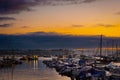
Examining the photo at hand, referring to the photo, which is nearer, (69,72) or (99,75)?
(99,75)

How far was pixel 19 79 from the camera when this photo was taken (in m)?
20.2

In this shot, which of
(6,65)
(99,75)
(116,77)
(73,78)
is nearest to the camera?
(116,77)

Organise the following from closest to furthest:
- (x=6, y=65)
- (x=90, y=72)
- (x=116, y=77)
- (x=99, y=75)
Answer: (x=116, y=77) → (x=99, y=75) → (x=90, y=72) → (x=6, y=65)

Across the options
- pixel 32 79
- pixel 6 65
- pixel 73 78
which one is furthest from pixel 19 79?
pixel 6 65

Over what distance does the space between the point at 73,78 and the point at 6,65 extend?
60.9 feet

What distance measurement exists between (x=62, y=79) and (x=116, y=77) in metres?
6.28

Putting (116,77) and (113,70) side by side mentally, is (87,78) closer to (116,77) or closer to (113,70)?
(116,77)

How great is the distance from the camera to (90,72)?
51.4 ft

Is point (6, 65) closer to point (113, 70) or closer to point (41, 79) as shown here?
point (41, 79)

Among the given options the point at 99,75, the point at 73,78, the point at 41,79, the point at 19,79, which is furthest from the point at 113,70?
the point at 19,79

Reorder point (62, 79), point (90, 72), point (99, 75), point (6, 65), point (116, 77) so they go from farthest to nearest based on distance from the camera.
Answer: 1. point (6, 65)
2. point (62, 79)
3. point (90, 72)
4. point (99, 75)
5. point (116, 77)

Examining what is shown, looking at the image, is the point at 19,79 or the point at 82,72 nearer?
the point at 82,72

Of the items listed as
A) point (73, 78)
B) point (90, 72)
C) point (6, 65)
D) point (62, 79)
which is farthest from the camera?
point (6, 65)

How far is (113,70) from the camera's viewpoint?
58.5 feet
